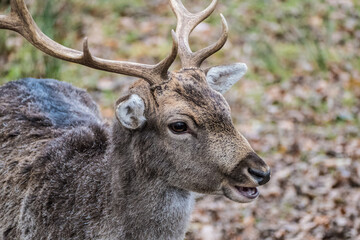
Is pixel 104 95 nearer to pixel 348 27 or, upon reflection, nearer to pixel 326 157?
pixel 326 157

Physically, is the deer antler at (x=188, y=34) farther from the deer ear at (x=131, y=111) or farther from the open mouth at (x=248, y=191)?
the open mouth at (x=248, y=191)

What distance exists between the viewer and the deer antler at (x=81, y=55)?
13.3 feet

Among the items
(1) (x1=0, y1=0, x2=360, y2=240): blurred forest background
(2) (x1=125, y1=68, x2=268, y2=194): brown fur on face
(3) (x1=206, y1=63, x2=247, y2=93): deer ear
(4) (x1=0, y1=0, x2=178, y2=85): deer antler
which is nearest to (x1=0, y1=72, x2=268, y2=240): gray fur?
(2) (x1=125, y1=68, x2=268, y2=194): brown fur on face

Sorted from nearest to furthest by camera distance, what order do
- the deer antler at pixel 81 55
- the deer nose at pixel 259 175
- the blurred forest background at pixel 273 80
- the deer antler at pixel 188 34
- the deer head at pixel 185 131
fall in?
the deer nose at pixel 259 175 → the deer head at pixel 185 131 → the deer antler at pixel 81 55 → the deer antler at pixel 188 34 → the blurred forest background at pixel 273 80

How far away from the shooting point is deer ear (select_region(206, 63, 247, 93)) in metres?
4.40

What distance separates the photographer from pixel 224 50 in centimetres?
996

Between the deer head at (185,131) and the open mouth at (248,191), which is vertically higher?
the deer head at (185,131)

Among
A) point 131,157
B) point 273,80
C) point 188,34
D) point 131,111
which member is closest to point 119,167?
point 131,157

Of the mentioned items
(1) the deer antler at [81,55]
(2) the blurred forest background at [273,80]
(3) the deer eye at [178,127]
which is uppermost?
(1) the deer antler at [81,55]

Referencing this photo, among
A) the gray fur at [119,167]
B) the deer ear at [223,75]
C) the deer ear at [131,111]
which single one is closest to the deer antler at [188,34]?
the deer ear at [223,75]

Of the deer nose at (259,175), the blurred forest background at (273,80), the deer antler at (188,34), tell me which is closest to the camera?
the deer nose at (259,175)

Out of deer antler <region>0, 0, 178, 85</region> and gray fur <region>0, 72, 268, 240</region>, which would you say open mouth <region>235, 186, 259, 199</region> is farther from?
deer antler <region>0, 0, 178, 85</region>

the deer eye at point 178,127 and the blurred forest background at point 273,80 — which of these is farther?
the blurred forest background at point 273,80

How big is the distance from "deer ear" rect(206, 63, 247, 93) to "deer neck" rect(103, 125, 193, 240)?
80cm
